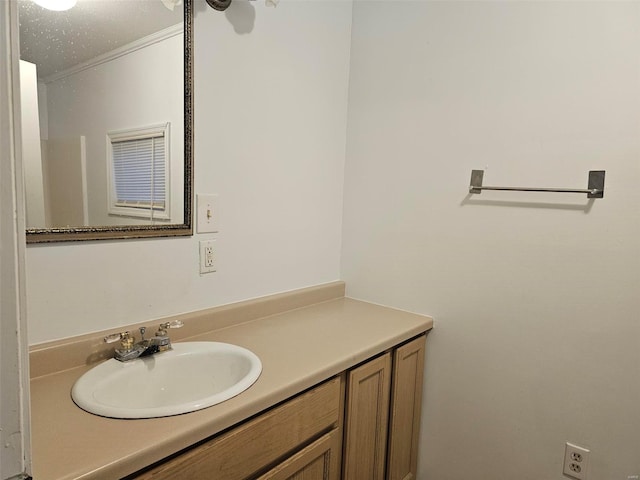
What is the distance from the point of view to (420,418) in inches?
66.5

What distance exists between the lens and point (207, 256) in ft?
4.53

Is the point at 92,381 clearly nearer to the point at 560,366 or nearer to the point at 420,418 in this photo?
the point at 420,418

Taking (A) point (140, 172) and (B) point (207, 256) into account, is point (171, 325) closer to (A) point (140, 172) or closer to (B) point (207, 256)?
(B) point (207, 256)

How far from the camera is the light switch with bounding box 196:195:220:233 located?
134 centimetres

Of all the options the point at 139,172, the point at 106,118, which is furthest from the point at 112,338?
the point at 106,118

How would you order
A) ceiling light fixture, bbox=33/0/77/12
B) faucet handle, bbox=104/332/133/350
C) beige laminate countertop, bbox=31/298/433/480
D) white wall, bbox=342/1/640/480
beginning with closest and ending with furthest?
beige laminate countertop, bbox=31/298/433/480 < ceiling light fixture, bbox=33/0/77/12 < faucet handle, bbox=104/332/133/350 < white wall, bbox=342/1/640/480

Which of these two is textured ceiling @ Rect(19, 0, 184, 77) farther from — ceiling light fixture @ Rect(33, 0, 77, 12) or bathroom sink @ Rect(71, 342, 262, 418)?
bathroom sink @ Rect(71, 342, 262, 418)

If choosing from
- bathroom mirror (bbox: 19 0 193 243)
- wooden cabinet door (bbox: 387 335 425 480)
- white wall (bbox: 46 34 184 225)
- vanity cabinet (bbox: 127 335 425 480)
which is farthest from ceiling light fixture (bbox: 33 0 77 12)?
wooden cabinet door (bbox: 387 335 425 480)

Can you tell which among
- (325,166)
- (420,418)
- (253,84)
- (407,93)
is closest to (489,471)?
(420,418)

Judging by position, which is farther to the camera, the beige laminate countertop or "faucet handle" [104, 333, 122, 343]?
"faucet handle" [104, 333, 122, 343]

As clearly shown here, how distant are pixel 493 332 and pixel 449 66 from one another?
1.03 m

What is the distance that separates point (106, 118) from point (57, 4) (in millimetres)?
285

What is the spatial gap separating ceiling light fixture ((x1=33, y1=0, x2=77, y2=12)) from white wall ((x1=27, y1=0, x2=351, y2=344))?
13.8 inches

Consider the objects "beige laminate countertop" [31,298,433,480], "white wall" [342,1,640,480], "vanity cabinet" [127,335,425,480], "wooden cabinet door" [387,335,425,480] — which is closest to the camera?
"beige laminate countertop" [31,298,433,480]
